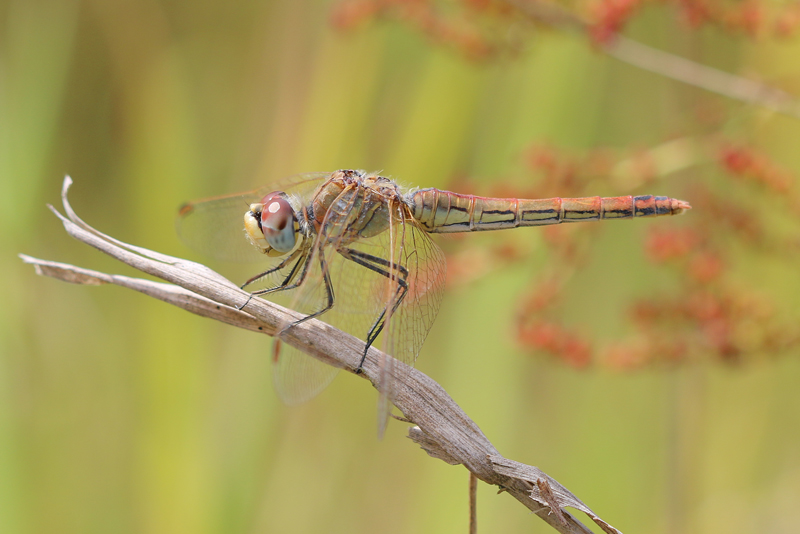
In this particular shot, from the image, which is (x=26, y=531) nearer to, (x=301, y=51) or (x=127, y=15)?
(x=301, y=51)

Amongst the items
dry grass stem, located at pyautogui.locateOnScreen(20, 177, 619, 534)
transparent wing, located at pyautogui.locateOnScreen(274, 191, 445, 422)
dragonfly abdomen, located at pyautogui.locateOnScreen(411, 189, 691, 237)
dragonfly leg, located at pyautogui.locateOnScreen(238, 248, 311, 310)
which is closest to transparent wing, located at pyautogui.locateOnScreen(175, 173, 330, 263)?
dragonfly leg, located at pyautogui.locateOnScreen(238, 248, 311, 310)

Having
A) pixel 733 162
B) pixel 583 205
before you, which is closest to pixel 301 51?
pixel 583 205

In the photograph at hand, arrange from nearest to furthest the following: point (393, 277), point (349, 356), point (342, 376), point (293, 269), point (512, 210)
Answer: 1. point (349, 356)
2. point (393, 277)
3. point (293, 269)
4. point (512, 210)
5. point (342, 376)

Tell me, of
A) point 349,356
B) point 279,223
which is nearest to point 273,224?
point 279,223

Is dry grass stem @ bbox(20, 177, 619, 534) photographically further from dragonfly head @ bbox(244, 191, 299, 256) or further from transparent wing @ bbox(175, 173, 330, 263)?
transparent wing @ bbox(175, 173, 330, 263)

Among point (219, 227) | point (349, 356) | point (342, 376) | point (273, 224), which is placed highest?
point (219, 227)

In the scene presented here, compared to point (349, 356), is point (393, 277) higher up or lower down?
higher up

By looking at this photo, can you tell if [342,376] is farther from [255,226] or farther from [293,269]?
[255,226]
